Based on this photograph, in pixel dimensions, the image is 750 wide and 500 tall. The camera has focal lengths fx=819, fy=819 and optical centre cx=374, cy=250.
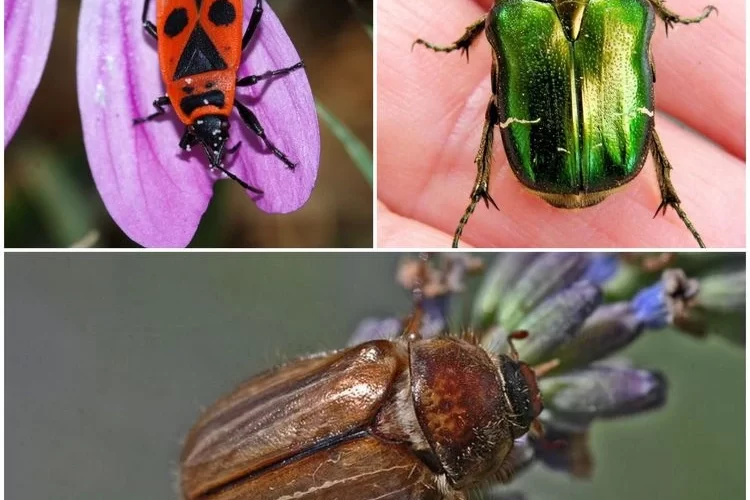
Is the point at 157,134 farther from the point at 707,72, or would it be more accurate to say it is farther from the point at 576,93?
the point at 707,72

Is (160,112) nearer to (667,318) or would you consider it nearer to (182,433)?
(182,433)

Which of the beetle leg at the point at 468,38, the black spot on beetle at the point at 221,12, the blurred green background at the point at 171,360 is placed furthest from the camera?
the blurred green background at the point at 171,360

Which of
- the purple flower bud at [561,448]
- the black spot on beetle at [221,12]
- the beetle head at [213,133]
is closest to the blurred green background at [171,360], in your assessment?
the purple flower bud at [561,448]

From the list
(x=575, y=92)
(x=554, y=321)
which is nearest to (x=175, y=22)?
(x=575, y=92)

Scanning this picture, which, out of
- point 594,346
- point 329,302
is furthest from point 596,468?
point 329,302

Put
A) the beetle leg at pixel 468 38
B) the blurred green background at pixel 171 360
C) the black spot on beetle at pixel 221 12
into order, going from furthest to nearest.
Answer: the blurred green background at pixel 171 360 < the beetle leg at pixel 468 38 < the black spot on beetle at pixel 221 12

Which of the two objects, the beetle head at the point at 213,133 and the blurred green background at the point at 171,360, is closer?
the beetle head at the point at 213,133

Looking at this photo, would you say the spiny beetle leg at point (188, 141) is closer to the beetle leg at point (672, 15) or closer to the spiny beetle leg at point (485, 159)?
the spiny beetle leg at point (485, 159)
